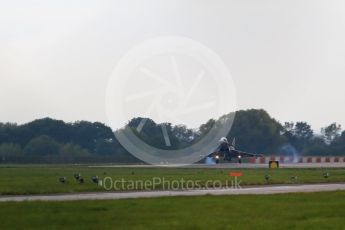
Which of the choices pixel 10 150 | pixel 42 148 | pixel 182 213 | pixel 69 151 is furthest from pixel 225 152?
pixel 182 213

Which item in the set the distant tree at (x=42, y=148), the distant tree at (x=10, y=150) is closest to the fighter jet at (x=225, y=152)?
the distant tree at (x=42, y=148)

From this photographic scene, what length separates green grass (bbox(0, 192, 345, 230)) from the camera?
2153cm

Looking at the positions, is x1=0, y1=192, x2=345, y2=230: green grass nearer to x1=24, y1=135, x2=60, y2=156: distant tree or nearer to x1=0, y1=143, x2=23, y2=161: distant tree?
x1=0, y1=143, x2=23, y2=161: distant tree

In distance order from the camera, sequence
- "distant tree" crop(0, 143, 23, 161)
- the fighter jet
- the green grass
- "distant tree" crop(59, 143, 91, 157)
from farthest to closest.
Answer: "distant tree" crop(59, 143, 91, 157)
"distant tree" crop(0, 143, 23, 161)
the fighter jet
the green grass

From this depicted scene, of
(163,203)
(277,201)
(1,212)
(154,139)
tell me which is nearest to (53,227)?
(1,212)

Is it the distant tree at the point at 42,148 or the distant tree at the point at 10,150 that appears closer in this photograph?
the distant tree at the point at 10,150

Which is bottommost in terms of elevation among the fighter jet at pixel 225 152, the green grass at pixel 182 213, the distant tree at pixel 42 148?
the green grass at pixel 182 213

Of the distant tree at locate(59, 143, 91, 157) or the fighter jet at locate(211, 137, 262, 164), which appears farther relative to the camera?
the distant tree at locate(59, 143, 91, 157)

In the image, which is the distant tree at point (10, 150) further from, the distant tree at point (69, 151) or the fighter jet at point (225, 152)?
the fighter jet at point (225, 152)

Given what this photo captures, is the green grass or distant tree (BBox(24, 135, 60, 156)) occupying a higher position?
distant tree (BBox(24, 135, 60, 156))

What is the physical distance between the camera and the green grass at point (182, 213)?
21531 mm

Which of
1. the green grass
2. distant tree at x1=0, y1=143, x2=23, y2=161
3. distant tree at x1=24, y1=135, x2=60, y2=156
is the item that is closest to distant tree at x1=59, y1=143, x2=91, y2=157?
distant tree at x1=24, y1=135, x2=60, y2=156

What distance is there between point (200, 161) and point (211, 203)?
98.9m

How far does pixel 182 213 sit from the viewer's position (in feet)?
81.6
